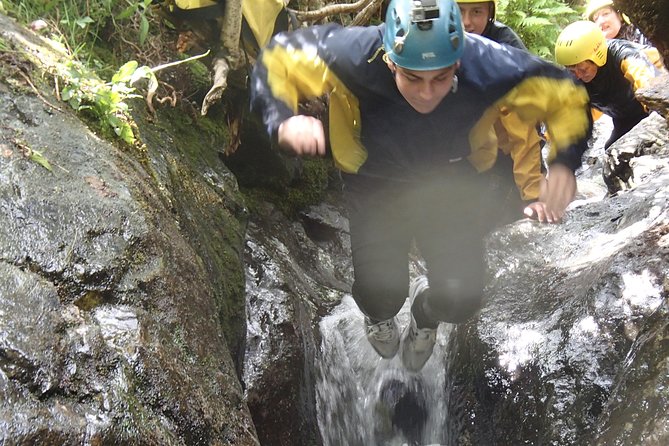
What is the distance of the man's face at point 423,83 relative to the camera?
2781 mm

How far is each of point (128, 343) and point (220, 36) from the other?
11.0 feet

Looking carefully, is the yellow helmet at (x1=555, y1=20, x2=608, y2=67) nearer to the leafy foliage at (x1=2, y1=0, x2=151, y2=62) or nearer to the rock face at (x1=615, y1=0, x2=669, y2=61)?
the rock face at (x1=615, y1=0, x2=669, y2=61)

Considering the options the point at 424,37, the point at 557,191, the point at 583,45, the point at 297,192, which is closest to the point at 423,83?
the point at 424,37

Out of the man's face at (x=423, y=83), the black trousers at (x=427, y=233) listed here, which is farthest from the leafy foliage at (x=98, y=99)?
the man's face at (x=423, y=83)

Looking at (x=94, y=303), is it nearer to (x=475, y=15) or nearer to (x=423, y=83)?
(x=423, y=83)

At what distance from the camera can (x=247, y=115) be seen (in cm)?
532

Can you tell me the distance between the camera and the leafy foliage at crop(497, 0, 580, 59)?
11.3 m

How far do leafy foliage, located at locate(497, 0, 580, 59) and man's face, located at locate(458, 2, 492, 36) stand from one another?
6.39 metres

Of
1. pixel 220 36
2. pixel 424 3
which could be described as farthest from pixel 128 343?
pixel 220 36

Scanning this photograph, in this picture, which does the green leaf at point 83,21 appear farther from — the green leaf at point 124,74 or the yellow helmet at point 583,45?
the yellow helmet at point 583,45

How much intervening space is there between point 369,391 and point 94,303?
2912mm

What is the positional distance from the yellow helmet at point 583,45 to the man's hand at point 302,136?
15.5 ft

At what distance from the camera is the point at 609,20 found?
806 cm

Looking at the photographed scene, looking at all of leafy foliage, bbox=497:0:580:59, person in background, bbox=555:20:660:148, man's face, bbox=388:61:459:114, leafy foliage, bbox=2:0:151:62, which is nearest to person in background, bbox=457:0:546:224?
man's face, bbox=388:61:459:114
